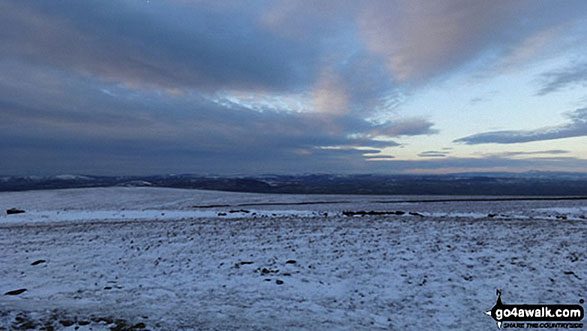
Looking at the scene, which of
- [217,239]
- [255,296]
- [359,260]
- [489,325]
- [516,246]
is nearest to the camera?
[489,325]

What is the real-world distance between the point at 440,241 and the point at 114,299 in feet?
47.7

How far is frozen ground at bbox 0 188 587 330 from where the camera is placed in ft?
24.8

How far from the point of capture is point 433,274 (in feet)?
33.3

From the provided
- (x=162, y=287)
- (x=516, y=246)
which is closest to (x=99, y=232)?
(x=162, y=287)

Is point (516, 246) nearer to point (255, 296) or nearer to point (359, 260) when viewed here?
point (359, 260)

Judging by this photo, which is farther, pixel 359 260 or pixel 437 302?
pixel 359 260

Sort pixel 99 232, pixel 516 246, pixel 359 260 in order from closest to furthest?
pixel 359 260 → pixel 516 246 → pixel 99 232

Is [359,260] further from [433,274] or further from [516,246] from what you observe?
[516,246]

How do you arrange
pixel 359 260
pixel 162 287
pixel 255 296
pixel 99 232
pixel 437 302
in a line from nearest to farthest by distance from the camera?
pixel 437 302, pixel 255 296, pixel 162 287, pixel 359 260, pixel 99 232

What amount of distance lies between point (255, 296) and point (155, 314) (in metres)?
2.97

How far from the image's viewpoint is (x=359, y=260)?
11.8 m

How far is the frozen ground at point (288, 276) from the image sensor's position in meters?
7.57

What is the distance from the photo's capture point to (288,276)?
1044cm

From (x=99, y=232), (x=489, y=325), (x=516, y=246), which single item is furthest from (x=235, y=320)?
(x=99, y=232)
